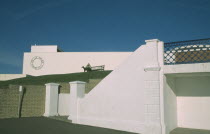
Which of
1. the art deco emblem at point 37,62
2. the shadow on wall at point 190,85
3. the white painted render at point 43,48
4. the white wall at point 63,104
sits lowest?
the white wall at point 63,104

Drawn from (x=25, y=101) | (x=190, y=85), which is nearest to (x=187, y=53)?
(x=190, y=85)

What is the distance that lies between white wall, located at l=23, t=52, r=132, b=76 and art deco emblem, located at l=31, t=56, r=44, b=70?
0.40 m

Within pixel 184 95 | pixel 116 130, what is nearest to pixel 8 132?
pixel 116 130

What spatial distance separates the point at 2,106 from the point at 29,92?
6.18 ft

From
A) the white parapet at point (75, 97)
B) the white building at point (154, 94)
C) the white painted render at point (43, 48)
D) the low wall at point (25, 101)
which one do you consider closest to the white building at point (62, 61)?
the white painted render at point (43, 48)

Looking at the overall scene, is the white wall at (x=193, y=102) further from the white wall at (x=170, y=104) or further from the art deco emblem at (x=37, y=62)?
the art deco emblem at (x=37, y=62)

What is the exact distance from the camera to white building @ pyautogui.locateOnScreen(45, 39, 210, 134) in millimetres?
7781

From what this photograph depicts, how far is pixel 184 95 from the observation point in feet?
30.9

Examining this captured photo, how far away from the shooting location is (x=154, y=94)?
7820 millimetres

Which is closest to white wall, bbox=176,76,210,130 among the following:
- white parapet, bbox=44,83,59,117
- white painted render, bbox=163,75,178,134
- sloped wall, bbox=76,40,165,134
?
white painted render, bbox=163,75,178,134

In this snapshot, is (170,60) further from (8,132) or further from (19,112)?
(19,112)

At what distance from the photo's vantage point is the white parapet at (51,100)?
13.8m

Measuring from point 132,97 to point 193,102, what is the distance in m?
2.97

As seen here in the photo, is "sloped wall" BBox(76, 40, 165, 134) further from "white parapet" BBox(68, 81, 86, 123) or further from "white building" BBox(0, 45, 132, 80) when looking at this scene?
"white building" BBox(0, 45, 132, 80)
